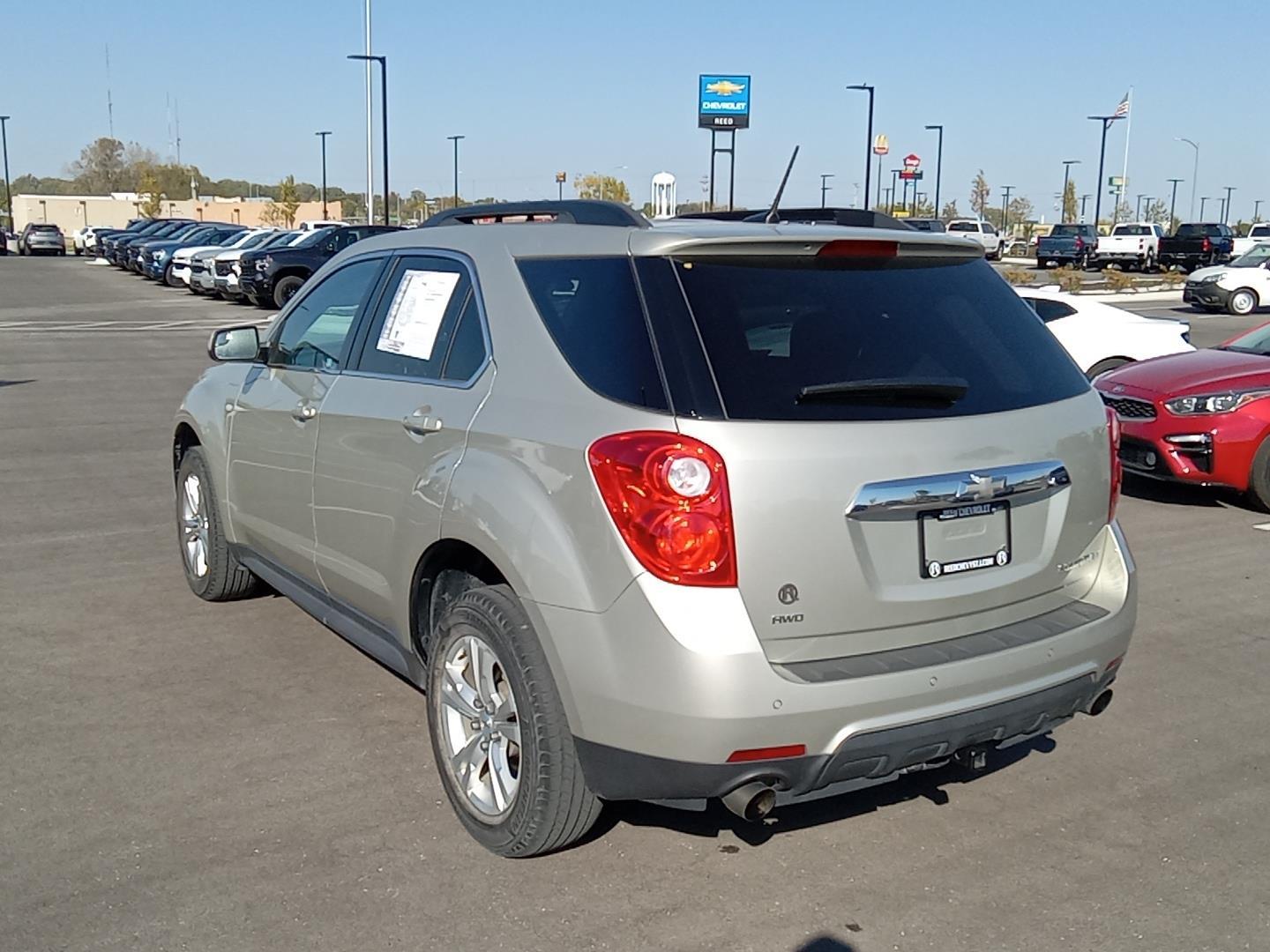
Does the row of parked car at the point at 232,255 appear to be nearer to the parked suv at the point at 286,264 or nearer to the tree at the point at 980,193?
the parked suv at the point at 286,264

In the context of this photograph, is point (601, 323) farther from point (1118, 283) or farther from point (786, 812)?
point (1118, 283)

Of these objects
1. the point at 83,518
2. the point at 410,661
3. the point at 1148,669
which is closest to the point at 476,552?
the point at 410,661

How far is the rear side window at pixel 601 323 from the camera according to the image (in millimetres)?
3275

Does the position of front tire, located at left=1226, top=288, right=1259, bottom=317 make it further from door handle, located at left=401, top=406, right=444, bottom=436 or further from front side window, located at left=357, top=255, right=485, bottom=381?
door handle, located at left=401, top=406, right=444, bottom=436

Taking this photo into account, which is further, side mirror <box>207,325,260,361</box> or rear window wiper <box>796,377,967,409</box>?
side mirror <box>207,325,260,361</box>

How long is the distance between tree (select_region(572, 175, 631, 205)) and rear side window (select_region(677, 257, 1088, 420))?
74196 millimetres

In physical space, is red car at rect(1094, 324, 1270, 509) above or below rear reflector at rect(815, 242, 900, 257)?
below

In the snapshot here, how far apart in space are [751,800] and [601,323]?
4.39ft

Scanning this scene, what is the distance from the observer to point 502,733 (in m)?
3.66

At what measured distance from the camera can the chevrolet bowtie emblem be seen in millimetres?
3371

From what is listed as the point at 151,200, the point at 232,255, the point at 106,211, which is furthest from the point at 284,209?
the point at 232,255

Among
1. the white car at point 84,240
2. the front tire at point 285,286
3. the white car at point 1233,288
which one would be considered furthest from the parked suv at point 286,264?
the white car at point 84,240

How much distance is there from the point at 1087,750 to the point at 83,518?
20.2 feet

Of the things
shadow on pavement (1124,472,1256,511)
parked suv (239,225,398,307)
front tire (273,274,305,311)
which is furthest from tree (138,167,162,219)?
shadow on pavement (1124,472,1256,511)
